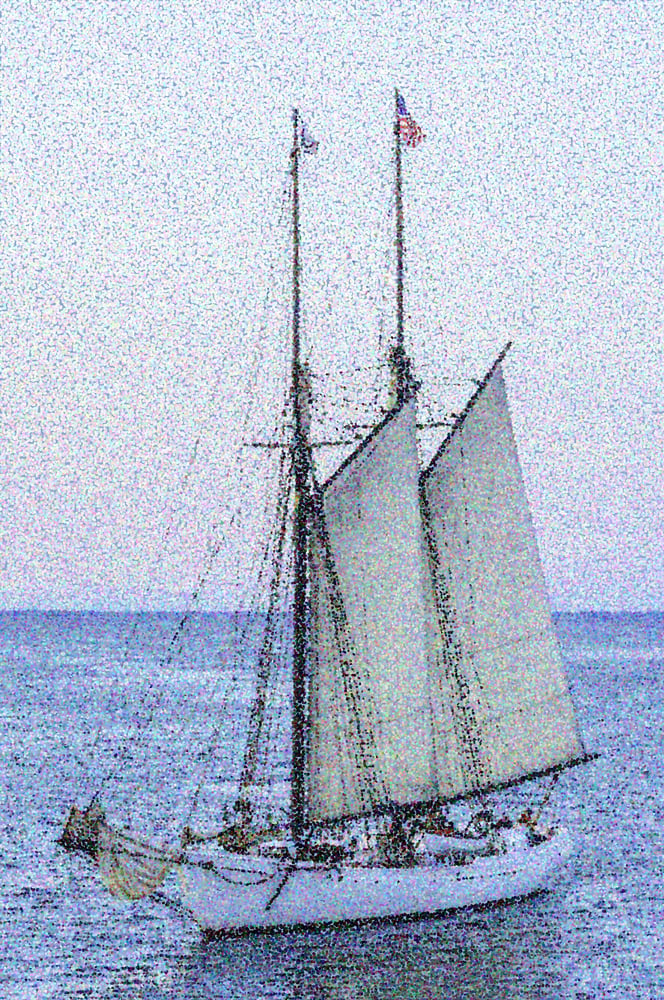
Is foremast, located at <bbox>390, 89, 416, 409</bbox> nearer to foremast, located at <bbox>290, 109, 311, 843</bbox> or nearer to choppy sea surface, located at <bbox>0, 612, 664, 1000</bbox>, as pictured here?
foremast, located at <bbox>290, 109, 311, 843</bbox>

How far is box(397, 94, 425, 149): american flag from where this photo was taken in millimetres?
51500

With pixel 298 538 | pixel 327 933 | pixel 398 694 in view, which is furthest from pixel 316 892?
pixel 298 538

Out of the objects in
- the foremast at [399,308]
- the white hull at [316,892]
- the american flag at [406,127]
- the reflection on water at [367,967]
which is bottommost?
the reflection on water at [367,967]

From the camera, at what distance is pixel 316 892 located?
4397 cm

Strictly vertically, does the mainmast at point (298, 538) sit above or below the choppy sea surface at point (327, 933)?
above

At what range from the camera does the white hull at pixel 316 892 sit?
43000mm

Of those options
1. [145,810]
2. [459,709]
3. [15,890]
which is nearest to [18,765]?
[145,810]

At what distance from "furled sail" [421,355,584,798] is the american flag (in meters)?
8.75

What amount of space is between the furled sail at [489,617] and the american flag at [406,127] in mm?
8752

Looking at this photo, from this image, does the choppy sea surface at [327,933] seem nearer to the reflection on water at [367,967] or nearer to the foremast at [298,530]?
the reflection on water at [367,967]

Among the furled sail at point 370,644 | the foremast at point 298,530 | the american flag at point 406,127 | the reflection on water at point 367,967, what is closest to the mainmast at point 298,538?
the foremast at point 298,530

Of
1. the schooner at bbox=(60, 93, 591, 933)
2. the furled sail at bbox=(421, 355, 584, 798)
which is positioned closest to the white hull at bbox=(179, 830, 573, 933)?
the schooner at bbox=(60, 93, 591, 933)

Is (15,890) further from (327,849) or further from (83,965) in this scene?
(327,849)

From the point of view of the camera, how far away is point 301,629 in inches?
1806
